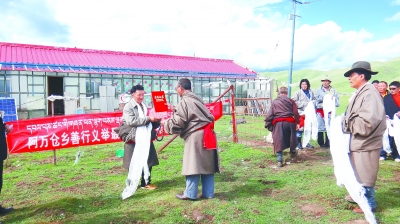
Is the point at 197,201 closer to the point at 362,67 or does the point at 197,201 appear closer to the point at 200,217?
the point at 200,217

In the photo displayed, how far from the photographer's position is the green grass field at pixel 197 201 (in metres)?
3.57

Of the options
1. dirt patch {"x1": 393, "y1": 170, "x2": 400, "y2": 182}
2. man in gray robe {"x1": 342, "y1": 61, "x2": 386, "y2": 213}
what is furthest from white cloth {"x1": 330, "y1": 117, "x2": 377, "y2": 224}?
dirt patch {"x1": 393, "y1": 170, "x2": 400, "y2": 182}

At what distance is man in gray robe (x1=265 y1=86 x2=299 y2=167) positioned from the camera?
236 inches

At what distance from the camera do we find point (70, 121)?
6426 millimetres

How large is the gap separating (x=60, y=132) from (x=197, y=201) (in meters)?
→ 3.90

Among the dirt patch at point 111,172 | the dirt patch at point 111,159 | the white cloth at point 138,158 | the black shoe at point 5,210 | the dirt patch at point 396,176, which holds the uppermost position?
the white cloth at point 138,158

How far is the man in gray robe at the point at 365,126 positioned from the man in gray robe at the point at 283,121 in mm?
2531

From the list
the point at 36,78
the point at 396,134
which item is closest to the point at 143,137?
the point at 396,134

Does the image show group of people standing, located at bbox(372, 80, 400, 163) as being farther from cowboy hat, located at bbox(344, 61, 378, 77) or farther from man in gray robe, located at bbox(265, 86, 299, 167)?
cowboy hat, located at bbox(344, 61, 378, 77)

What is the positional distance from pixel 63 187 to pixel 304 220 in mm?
3869

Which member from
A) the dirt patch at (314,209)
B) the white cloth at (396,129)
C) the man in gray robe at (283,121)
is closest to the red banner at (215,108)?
the man in gray robe at (283,121)

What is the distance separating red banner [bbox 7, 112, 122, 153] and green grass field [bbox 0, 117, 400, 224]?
1.76 feet

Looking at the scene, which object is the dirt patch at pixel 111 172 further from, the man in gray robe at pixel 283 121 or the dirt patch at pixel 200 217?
the man in gray robe at pixel 283 121

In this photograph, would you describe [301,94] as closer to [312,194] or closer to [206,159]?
[312,194]
